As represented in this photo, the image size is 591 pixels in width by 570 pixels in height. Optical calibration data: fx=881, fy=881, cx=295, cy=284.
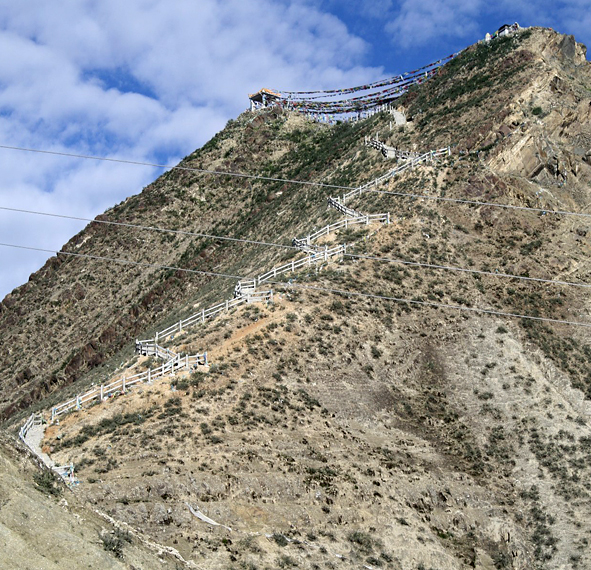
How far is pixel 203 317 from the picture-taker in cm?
4591

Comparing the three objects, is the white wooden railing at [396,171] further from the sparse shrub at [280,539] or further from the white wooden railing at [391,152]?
the sparse shrub at [280,539]

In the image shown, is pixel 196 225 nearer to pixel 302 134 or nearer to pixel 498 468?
pixel 302 134

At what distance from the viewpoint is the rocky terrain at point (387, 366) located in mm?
32812

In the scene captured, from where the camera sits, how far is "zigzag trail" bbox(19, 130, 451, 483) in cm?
3753

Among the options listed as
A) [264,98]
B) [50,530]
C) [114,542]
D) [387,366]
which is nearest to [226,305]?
[387,366]

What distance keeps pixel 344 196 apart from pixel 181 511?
121 feet

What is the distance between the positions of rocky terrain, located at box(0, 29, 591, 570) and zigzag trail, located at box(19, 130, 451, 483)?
76 centimetres

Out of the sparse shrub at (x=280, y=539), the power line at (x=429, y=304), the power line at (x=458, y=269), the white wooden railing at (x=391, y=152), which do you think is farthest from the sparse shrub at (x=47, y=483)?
the white wooden railing at (x=391, y=152)

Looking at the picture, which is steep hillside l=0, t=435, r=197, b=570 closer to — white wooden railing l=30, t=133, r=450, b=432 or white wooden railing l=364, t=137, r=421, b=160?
white wooden railing l=30, t=133, r=450, b=432

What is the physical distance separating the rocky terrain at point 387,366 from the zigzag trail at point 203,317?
2.50 ft

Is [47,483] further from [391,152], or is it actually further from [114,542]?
[391,152]

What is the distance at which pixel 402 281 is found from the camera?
50281 mm

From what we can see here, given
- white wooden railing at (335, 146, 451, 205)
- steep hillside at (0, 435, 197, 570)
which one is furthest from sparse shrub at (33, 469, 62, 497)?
white wooden railing at (335, 146, 451, 205)

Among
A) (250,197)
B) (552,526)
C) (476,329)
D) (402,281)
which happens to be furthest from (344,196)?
(552,526)
